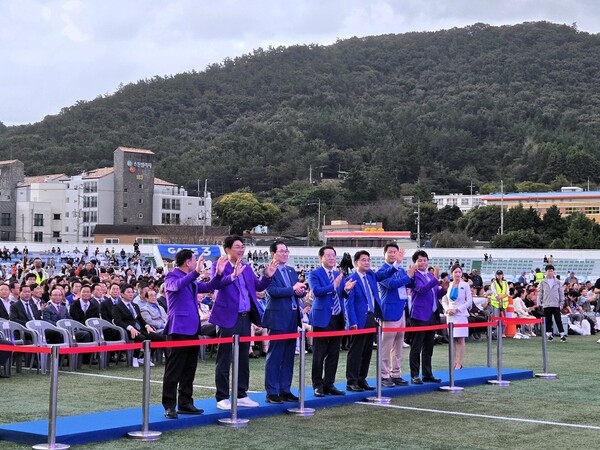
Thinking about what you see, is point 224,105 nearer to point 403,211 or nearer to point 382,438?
point 403,211

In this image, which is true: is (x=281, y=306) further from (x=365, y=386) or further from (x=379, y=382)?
(x=365, y=386)

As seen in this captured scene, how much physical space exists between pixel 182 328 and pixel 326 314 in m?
2.32

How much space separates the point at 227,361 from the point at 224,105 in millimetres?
184553

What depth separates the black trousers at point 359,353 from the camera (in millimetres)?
12422

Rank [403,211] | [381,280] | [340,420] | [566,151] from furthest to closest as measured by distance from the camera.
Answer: [566,151] < [403,211] < [381,280] < [340,420]

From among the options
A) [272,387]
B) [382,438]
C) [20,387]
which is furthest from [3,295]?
[382,438]

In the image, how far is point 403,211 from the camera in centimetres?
10969

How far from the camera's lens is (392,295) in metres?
13.2

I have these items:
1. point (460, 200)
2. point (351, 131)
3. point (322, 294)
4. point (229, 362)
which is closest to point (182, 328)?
point (229, 362)

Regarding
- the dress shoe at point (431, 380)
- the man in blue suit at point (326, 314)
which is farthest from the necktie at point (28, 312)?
the dress shoe at point (431, 380)

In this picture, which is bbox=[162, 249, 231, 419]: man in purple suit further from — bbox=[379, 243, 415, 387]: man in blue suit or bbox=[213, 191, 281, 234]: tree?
bbox=[213, 191, 281, 234]: tree

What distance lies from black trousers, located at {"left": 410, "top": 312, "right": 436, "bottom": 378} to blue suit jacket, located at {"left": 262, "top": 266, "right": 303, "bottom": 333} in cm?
279

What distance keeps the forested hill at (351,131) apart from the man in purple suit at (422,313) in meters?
109

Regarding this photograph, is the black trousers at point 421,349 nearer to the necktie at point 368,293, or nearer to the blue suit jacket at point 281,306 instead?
the necktie at point 368,293
